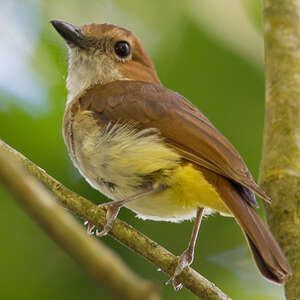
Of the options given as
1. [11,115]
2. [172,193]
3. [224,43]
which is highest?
[224,43]

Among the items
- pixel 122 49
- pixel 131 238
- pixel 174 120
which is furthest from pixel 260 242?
pixel 122 49

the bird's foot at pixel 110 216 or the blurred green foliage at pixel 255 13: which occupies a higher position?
the blurred green foliage at pixel 255 13

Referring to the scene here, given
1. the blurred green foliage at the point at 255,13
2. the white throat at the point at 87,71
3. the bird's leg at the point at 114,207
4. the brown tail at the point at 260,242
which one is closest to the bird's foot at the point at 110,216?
the bird's leg at the point at 114,207

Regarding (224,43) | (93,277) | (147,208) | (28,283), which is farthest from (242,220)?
(224,43)

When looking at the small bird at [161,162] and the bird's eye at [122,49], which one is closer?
the small bird at [161,162]

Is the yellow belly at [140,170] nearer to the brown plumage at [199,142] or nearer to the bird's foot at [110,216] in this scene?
the brown plumage at [199,142]

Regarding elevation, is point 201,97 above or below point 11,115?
above

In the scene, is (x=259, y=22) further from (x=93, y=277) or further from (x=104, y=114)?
(x=93, y=277)

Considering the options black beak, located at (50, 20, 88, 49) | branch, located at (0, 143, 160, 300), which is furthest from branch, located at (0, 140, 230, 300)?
black beak, located at (50, 20, 88, 49)
